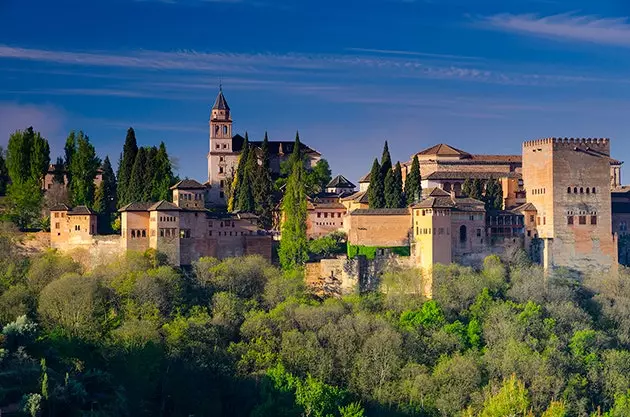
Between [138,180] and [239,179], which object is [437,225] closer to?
[239,179]

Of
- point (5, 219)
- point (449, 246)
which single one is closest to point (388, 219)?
point (449, 246)

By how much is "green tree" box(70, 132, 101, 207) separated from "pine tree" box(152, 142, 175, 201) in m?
3.08

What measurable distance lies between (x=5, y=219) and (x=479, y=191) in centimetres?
1953

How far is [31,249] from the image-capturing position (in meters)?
49.6

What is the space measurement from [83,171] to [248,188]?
705cm

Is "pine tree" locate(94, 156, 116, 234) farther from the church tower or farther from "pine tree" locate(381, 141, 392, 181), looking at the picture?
"pine tree" locate(381, 141, 392, 181)

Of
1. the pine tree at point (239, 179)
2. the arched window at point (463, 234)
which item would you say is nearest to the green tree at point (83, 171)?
the pine tree at point (239, 179)

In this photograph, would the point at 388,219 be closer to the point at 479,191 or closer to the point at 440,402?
the point at 479,191

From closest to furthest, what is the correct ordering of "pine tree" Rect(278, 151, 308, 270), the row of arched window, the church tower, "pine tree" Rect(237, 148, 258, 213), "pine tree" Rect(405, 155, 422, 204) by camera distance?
1. "pine tree" Rect(278, 151, 308, 270)
2. the row of arched window
3. "pine tree" Rect(405, 155, 422, 204)
4. "pine tree" Rect(237, 148, 258, 213)
5. the church tower

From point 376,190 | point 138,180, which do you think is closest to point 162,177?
point 138,180

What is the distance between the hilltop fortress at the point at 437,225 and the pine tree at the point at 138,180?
1.92 meters

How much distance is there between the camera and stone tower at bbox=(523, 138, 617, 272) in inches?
1957

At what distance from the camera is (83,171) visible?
174 feet

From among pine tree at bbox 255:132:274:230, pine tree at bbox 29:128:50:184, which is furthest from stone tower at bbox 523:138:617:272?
pine tree at bbox 29:128:50:184
